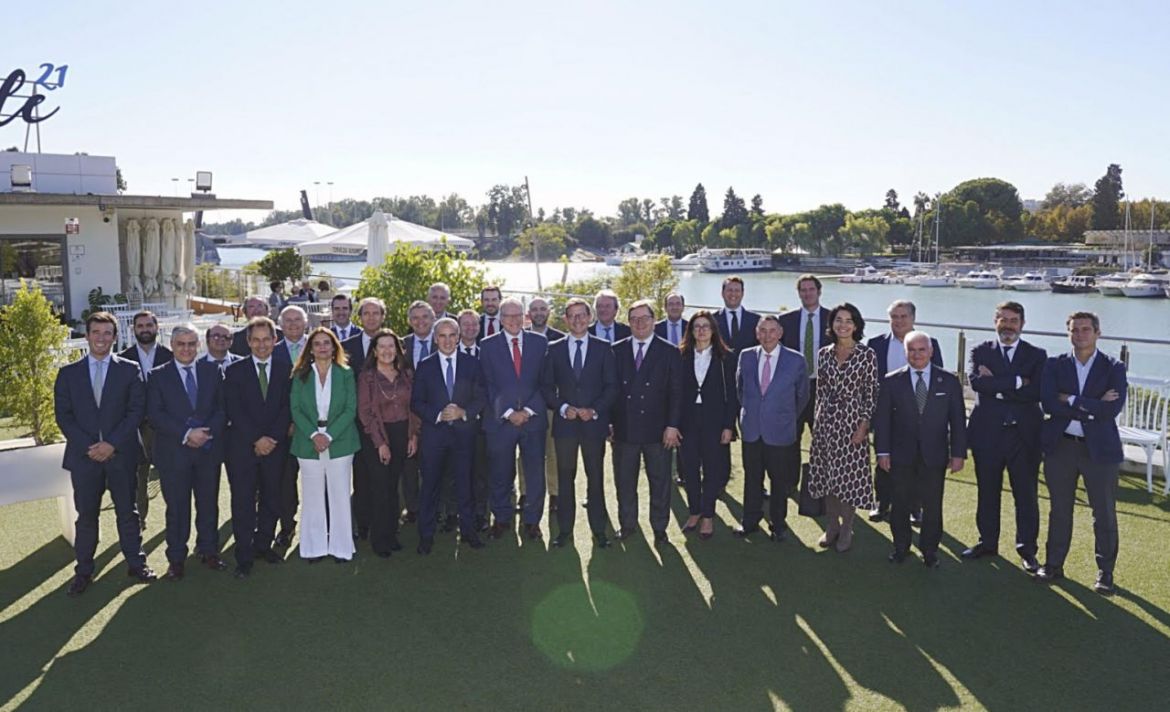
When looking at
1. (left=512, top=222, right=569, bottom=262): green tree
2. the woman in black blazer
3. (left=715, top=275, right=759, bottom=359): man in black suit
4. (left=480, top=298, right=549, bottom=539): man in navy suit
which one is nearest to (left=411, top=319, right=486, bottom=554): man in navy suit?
(left=480, top=298, right=549, bottom=539): man in navy suit

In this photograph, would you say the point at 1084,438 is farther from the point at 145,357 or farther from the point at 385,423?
the point at 145,357

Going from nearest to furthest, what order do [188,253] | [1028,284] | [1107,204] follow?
[188,253] < [1028,284] < [1107,204]

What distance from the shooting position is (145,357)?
5.75 m

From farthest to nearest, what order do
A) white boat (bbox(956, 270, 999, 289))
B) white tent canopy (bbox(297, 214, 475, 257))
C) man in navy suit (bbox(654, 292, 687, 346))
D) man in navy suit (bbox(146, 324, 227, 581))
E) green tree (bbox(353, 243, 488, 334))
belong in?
white boat (bbox(956, 270, 999, 289)), white tent canopy (bbox(297, 214, 475, 257)), green tree (bbox(353, 243, 488, 334)), man in navy suit (bbox(654, 292, 687, 346)), man in navy suit (bbox(146, 324, 227, 581))

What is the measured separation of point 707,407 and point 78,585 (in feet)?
12.6

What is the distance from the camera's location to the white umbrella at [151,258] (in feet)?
52.2

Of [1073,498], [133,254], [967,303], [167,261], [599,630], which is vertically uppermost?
[133,254]

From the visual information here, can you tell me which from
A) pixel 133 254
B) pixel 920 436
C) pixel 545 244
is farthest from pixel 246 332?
pixel 545 244

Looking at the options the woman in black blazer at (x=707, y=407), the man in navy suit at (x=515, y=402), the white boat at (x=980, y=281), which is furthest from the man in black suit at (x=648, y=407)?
the white boat at (x=980, y=281)

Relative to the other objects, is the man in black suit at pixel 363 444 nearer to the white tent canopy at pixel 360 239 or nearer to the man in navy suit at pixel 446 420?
the man in navy suit at pixel 446 420

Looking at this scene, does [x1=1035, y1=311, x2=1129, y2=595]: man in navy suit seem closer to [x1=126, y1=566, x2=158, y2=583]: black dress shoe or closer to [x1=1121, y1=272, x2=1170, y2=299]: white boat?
[x1=126, y1=566, x2=158, y2=583]: black dress shoe

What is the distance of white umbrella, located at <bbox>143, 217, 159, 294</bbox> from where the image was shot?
52.2 feet

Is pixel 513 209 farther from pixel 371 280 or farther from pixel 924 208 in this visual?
pixel 371 280

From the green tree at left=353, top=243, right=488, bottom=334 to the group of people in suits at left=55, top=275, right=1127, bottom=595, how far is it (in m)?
3.75
